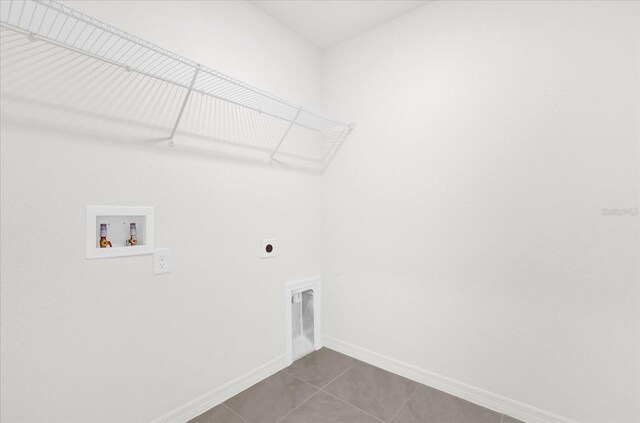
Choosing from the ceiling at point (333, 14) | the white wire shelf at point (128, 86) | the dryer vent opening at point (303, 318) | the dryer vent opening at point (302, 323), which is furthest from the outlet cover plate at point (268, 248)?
the ceiling at point (333, 14)

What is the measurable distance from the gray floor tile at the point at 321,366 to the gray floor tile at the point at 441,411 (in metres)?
0.53

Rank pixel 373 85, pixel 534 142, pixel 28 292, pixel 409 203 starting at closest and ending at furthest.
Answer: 1. pixel 28 292
2. pixel 534 142
3. pixel 409 203
4. pixel 373 85

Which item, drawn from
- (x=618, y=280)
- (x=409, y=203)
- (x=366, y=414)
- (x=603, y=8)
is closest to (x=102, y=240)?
(x=366, y=414)

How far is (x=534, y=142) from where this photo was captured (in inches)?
63.9

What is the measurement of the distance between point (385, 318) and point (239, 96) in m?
1.82

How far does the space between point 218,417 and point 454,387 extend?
1.41 meters

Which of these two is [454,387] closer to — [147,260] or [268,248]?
[268,248]

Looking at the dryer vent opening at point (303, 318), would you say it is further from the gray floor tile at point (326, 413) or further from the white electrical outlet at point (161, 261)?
the white electrical outlet at point (161, 261)

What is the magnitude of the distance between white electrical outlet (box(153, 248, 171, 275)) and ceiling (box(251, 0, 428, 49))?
1694 mm

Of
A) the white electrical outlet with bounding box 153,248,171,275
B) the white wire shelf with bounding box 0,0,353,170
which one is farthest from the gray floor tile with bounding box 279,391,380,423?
the white wire shelf with bounding box 0,0,353,170

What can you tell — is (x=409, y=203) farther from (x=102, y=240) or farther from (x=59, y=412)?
(x=59, y=412)

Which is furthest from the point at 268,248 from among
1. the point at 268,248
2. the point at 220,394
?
the point at 220,394

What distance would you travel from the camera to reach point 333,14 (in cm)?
212

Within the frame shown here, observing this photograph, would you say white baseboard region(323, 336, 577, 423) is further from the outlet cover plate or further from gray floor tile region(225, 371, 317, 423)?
the outlet cover plate
